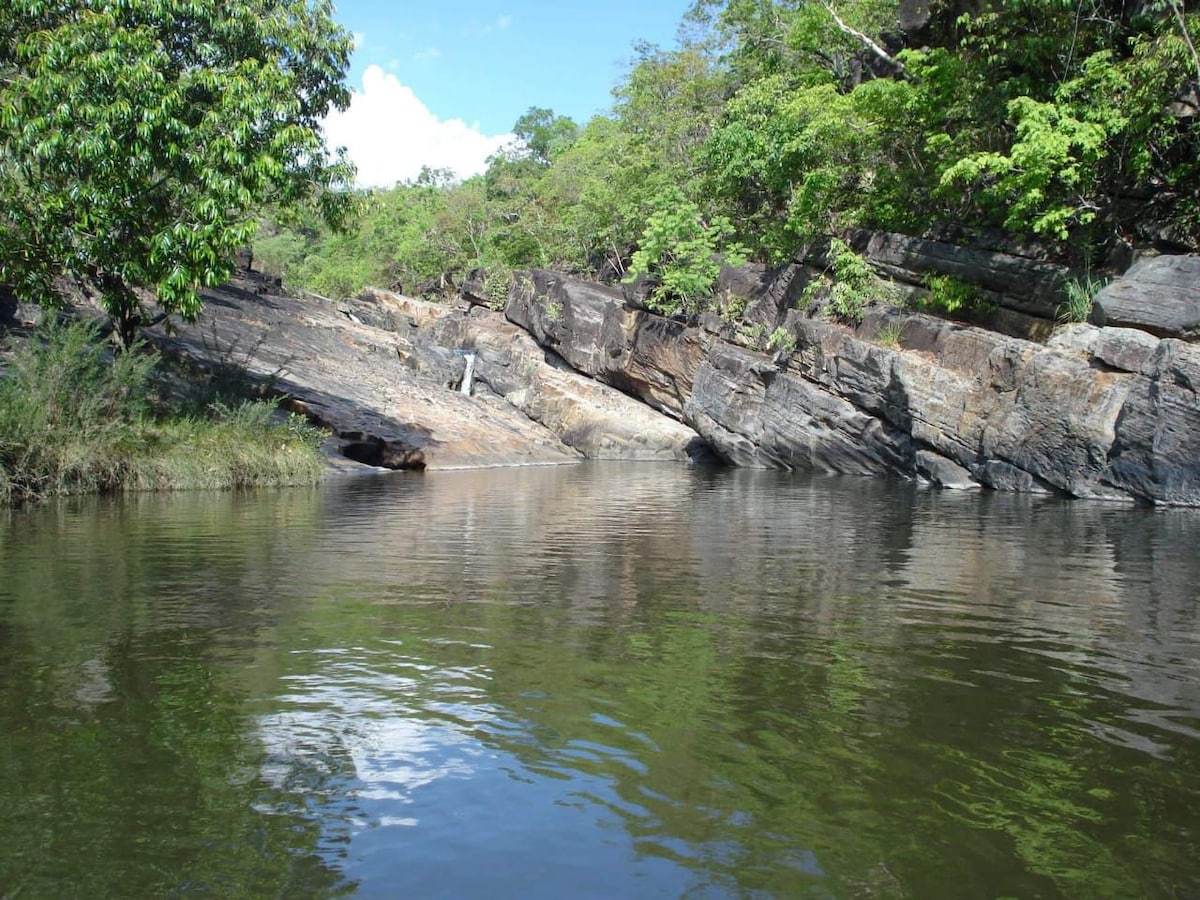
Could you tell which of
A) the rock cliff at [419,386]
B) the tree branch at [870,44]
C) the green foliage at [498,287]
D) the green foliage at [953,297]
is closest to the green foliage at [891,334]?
the green foliage at [953,297]

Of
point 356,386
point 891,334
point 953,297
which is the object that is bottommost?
point 356,386

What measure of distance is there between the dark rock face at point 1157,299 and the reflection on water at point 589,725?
34.4 ft

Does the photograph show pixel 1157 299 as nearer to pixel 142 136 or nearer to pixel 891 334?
pixel 891 334

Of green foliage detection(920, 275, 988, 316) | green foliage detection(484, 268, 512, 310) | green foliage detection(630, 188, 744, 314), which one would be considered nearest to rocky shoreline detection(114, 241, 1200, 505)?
green foliage detection(920, 275, 988, 316)

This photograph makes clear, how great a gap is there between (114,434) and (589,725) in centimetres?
1525

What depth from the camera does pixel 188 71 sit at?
18.5m

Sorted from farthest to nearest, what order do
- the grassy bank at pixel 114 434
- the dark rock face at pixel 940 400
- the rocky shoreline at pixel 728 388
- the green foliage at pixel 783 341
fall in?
the green foliage at pixel 783 341
the rocky shoreline at pixel 728 388
the dark rock face at pixel 940 400
the grassy bank at pixel 114 434

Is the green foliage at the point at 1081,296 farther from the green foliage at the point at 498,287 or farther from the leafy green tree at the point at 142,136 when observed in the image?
the green foliage at the point at 498,287

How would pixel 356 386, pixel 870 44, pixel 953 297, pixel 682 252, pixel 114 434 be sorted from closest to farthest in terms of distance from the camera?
pixel 114 434
pixel 953 297
pixel 870 44
pixel 356 386
pixel 682 252

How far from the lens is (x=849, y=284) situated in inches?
1185

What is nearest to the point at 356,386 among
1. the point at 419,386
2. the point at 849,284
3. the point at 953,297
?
the point at 419,386

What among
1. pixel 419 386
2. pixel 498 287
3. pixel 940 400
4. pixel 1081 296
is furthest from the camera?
pixel 498 287

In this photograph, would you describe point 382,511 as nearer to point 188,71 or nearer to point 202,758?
point 188,71

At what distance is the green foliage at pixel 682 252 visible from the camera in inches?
1426
